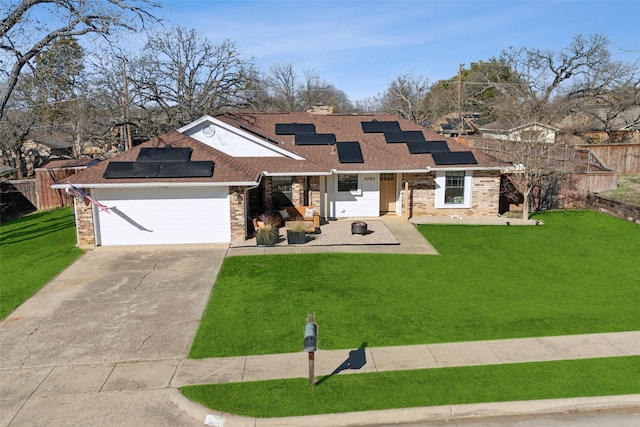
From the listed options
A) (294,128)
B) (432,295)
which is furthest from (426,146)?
(432,295)

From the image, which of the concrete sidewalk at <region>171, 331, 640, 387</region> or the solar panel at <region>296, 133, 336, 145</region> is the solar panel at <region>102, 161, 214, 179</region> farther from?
the concrete sidewalk at <region>171, 331, 640, 387</region>

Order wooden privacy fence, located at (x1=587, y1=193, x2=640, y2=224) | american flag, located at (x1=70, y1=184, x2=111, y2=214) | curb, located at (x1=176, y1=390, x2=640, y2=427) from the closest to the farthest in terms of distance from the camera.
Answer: curb, located at (x1=176, y1=390, x2=640, y2=427) < american flag, located at (x1=70, y1=184, x2=111, y2=214) < wooden privacy fence, located at (x1=587, y1=193, x2=640, y2=224)

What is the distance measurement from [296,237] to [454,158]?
8.57 m

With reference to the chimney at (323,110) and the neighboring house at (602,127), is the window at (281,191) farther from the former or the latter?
the neighboring house at (602,127)

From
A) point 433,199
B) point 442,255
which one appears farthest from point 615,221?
point 442,255

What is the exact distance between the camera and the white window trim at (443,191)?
21219 mm

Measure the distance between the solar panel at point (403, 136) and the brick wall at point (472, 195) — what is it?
253 centimetres

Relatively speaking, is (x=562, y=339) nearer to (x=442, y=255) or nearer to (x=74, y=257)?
(x=442, y=255)

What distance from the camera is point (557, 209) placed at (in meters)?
23.4

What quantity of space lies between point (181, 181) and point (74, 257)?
4.38m

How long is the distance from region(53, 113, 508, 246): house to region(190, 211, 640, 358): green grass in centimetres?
335

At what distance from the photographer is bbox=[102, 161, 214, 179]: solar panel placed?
674 inches

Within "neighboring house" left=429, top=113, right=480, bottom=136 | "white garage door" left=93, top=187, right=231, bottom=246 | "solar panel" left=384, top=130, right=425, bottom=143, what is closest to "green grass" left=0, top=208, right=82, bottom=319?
"white garage door" left=93, top=187, right=231, bottom=246

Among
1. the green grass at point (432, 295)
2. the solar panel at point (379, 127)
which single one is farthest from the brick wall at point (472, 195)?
the solar panel at point (379, 127)
